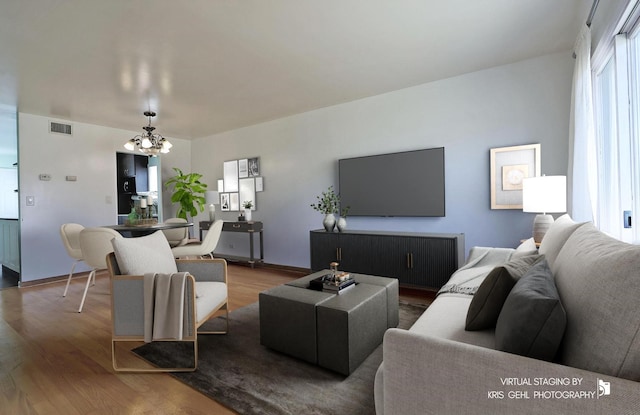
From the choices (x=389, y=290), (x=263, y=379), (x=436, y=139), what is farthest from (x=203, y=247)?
(x=436, y=139)

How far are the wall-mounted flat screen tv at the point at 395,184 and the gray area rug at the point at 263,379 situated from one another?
221cm

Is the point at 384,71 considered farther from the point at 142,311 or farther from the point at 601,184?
the point at 142,311

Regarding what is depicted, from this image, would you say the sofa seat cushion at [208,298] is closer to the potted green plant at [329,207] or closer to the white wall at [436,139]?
the potted green plant at [329,207]

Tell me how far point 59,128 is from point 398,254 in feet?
18.4

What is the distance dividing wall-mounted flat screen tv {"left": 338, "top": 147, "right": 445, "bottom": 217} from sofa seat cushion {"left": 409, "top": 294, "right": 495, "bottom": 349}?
2.09 m

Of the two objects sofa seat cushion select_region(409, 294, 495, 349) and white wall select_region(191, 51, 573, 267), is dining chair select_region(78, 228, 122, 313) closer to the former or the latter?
white wall select_region(191, 51, 573, 267)

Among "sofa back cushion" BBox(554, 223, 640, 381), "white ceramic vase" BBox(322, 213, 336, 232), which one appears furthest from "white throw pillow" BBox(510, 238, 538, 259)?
"white ceramic vase" BBox(322, 213, 336, 232)

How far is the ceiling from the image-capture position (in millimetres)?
2393

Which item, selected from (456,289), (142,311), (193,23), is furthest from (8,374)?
(456,289)

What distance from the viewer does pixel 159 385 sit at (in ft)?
6.39

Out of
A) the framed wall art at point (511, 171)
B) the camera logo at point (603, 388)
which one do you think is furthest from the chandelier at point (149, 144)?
the camera logo at point (603, 388)

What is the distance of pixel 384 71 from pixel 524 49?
1393mm

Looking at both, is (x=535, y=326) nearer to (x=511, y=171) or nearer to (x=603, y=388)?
(x=603, y=388)

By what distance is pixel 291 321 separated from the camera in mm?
2137
